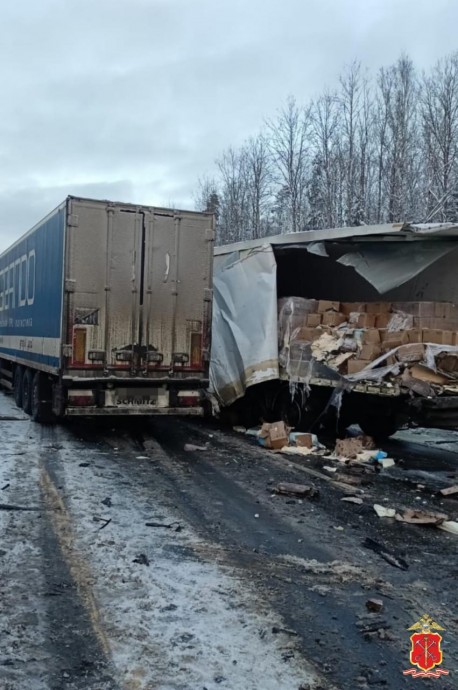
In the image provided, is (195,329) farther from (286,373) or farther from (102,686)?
(102,686)

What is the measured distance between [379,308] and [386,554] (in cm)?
540

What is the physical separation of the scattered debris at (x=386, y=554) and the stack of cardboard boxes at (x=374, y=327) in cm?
375

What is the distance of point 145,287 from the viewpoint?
934cm

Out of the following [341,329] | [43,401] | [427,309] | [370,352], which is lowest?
[43,401]

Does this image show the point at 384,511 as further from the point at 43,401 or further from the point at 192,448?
the point at 43,401

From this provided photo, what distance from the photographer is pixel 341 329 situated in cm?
981

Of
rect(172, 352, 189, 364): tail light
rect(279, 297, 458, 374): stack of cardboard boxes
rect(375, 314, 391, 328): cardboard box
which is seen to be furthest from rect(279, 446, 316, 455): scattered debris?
rect(375, 314, 391, 328): cardboard box

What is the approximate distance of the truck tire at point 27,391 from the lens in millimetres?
11711

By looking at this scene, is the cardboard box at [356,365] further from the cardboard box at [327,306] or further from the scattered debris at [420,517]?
the scattered debris at [420,517]

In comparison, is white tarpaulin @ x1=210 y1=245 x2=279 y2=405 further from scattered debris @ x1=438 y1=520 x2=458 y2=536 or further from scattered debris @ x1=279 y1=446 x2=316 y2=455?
scattered debris @ x1=438 y1=520 x2=458 y2=536

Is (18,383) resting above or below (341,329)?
below

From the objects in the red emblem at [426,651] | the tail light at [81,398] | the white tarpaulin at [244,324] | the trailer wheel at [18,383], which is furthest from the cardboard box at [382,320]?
the trailer wheel at [18,383]

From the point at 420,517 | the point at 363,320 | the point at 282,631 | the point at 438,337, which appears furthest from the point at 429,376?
the point at 282,631

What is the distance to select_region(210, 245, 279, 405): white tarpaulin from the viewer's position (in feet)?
33.9
